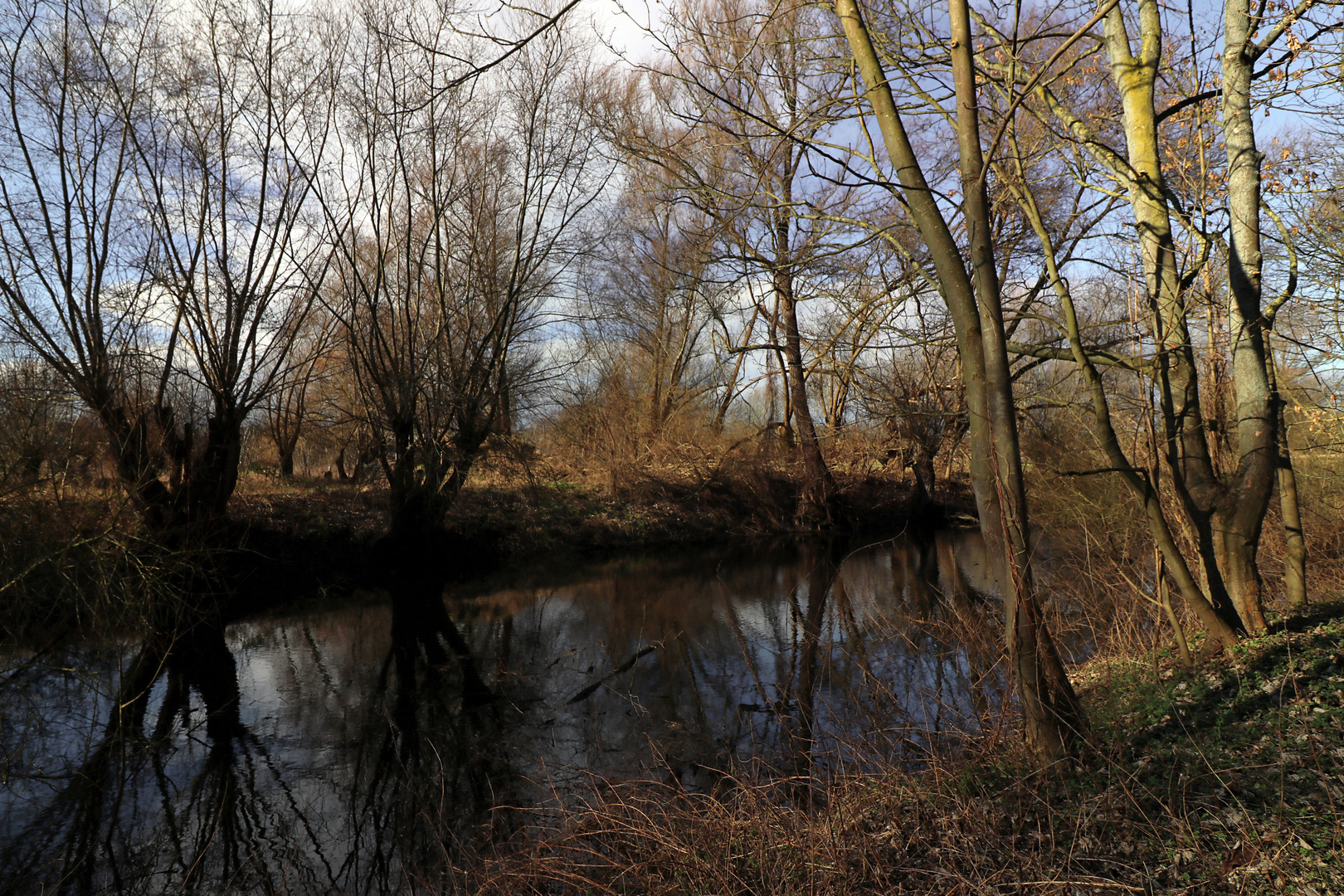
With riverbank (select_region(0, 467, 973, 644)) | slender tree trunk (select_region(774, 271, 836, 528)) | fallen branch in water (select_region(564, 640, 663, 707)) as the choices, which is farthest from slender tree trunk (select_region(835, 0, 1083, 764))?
slender tree trunk (select_region(774, 271, 836, 528))

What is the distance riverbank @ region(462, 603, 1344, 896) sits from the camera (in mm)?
2859

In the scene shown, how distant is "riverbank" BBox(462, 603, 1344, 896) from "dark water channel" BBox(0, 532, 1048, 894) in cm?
45

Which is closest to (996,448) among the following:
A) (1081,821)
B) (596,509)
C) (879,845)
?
(1081,821)

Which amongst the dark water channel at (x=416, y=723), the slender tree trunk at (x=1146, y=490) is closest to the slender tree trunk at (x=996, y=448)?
the dark water channel at (x=416, y=723)

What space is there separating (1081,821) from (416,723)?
20.0 feet

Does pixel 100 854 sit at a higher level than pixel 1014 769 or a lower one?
lower

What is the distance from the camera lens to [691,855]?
346cm

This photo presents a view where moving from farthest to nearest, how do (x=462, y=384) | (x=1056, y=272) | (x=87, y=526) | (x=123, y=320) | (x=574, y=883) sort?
(x=462, y=384), (x=123, y=320), (x=87, y=526), (x=1056, y=272), (x=574, y=883)

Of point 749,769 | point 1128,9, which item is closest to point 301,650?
point 749,769

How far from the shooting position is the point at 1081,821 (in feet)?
10.3

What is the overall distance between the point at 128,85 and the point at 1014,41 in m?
12.3

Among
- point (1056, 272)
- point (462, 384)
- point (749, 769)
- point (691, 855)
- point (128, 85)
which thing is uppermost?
point (128, 85)

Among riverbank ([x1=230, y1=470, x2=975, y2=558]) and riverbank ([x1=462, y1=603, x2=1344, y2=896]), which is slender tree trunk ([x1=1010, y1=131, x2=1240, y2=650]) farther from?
riverbank ([x1=230, y1=470, x2=975, y2=558])

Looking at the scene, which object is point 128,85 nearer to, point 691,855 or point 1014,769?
point 691,855
